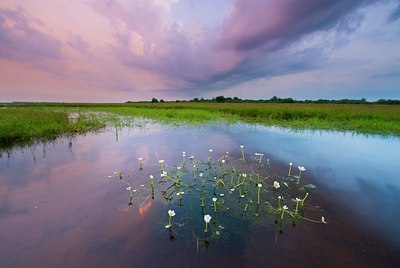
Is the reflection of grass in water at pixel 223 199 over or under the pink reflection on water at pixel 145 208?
over

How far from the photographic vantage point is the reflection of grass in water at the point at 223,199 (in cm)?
310

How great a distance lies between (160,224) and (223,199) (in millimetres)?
1432

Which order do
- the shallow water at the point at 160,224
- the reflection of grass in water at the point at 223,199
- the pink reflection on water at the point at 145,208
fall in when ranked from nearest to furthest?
the shallow water at the point at 160,224 → the reflection of grass in water at the point at 223,199 → the pink reflection on water at the point at 145,208

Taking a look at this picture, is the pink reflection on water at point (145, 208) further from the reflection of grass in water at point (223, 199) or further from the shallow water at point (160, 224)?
the reflection of grass in water at point (223, 199)

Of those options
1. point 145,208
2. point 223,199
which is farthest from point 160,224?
point 223,199

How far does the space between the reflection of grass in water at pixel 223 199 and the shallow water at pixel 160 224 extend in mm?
39

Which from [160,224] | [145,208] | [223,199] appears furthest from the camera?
[223,199]

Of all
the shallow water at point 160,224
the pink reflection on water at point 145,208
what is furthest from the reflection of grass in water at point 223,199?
the pink reflection on water at point 145,208

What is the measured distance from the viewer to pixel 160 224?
10.4ft

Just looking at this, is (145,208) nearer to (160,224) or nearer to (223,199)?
(160,224)

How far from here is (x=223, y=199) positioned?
13.0 ft

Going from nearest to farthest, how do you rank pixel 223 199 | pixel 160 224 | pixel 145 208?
pixel 160 224 < pixel 145 208 < pixel 223 199

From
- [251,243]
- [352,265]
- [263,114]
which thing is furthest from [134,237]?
[263,114]

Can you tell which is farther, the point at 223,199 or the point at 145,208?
the point at 223,199
